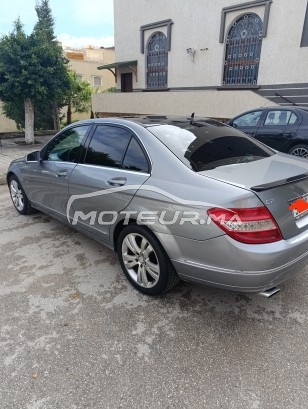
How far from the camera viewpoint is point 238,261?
6.77 ft

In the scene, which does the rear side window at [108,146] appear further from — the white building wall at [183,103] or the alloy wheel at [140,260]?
the white building wall at [183,103]

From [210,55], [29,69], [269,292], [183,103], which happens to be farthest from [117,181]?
[210,55]

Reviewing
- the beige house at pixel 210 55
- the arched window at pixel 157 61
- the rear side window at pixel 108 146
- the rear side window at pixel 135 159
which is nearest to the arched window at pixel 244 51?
the beige house at pixel 210 55

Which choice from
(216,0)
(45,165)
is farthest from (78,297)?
(216,0)

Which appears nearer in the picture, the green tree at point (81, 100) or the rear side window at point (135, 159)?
the rear side window at point (135, 159)

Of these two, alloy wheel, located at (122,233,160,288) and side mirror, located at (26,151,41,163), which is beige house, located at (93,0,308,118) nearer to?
side mirror, located at (26,151,41,163)

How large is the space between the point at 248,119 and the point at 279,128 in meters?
0.87

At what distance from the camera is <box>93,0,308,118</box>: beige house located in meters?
10.8

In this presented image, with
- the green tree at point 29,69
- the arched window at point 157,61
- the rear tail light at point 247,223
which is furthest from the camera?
the arched window at point 157,61

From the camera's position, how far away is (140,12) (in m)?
15.2

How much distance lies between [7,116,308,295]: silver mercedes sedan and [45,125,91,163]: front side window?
21 mm

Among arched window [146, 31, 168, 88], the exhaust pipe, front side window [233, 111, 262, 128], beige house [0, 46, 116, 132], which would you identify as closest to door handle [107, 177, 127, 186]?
the exhaust pipe

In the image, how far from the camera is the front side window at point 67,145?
11.2ft

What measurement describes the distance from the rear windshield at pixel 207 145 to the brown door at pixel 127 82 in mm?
15388
